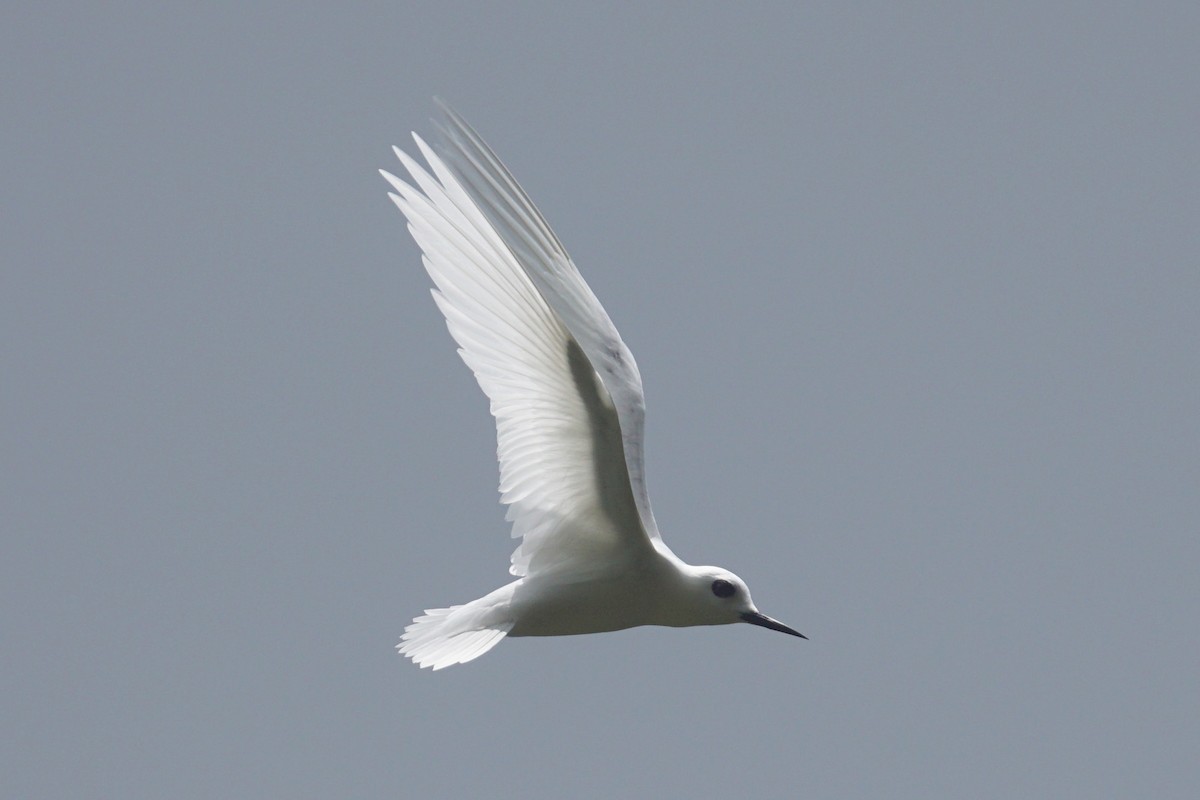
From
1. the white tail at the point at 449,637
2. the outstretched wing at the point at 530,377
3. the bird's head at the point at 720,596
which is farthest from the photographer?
the bird's head at the point at 720,596

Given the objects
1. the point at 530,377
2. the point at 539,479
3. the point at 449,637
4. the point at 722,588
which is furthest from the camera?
the point at 722,588

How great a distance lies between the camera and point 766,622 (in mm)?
12367

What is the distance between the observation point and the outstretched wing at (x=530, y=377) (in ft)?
37.1

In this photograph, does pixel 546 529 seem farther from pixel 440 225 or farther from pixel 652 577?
pixel 440 225

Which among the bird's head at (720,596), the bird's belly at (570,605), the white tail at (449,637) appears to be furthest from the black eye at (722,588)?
the white tail at (449,637)

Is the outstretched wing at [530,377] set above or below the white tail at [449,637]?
above

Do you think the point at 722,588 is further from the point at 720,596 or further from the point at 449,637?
the point at 449,637

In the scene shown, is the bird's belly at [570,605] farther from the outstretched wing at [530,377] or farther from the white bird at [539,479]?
the outstretched wing at [530,377]

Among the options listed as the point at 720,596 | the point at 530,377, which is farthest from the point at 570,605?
the point at 530,377

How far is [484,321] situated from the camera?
38.8ft

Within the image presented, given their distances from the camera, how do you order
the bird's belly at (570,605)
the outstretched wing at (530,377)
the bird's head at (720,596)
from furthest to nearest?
the bird's head at (720,596) < the bird's belly at (570,605) < the outstretched wing at (530,377)

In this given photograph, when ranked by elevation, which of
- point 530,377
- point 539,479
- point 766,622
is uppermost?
point 530,377

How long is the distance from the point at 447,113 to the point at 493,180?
50 centimetres

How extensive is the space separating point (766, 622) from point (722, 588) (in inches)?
23.3
